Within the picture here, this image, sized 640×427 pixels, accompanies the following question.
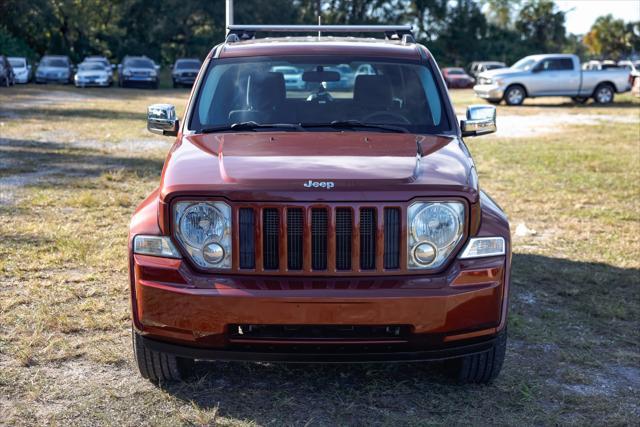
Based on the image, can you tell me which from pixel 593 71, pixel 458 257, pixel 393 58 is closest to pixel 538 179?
pixel 393 58

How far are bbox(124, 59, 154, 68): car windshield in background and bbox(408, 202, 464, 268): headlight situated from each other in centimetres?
3739

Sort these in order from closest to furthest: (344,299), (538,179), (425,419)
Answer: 1. (344,299)
2. (425,419)
3. (538,179)

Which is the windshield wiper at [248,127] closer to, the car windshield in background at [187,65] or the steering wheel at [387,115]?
the steering wheel at [387,115]

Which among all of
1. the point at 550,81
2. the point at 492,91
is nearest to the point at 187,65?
the point at 492,91

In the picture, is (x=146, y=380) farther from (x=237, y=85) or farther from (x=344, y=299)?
(x=237, y=85)

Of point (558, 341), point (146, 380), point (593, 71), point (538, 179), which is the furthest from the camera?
point (593, 71)

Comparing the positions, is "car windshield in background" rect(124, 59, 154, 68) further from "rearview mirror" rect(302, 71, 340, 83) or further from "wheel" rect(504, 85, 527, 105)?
"rearview mirror" rect(302, 71, 340, 83)

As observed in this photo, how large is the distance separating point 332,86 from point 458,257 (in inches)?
75.1

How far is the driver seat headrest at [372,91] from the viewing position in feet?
17.2

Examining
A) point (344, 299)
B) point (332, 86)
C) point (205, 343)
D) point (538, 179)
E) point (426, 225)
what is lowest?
point (538, 179)

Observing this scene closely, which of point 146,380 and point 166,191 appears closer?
point 166,191

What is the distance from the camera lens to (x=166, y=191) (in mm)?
3885

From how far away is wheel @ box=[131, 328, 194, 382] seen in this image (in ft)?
13.6

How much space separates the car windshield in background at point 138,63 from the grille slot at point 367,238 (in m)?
37.4
